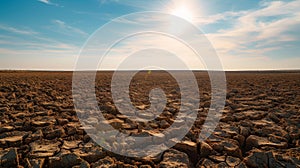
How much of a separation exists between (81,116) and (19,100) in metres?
1.98

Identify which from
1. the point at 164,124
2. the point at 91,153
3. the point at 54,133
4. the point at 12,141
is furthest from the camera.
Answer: the point at 164,124

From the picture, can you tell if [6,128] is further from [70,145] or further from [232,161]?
[232,161]

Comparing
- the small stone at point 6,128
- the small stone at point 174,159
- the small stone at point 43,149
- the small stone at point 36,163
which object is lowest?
the small stone at point 174,159

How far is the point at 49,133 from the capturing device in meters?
2.82

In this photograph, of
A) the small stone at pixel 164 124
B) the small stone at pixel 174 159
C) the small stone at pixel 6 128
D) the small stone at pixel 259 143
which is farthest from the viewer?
the small stone at pixel 164 124

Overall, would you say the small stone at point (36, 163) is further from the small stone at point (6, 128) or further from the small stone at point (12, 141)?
the small stone at point (6, 128)

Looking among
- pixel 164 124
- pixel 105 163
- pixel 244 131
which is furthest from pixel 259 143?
pixel 105 163

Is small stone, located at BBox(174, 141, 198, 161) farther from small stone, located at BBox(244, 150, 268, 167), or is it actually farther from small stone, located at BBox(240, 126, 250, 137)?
small stone, located at BBox(240, 126, 250, 137)

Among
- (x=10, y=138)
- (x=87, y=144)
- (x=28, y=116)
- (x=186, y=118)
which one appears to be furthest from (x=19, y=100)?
(x=186, y=118)

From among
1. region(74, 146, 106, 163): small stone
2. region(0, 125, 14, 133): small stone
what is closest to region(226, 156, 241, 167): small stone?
region(74, 146, 106, 163): small stone

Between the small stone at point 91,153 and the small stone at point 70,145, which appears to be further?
the small stone at point 70,145

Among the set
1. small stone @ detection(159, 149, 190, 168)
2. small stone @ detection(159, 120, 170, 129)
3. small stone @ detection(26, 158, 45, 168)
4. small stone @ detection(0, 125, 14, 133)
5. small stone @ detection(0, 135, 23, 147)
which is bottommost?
small stone @ detection(159, 149, 190, 168)

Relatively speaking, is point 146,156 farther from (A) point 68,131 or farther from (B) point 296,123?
(B) point 296,123

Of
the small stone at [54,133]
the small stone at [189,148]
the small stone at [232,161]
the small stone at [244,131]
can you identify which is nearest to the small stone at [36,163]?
the small stone at [54,133]
